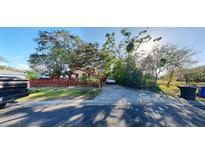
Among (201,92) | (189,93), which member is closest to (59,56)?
(189,93)

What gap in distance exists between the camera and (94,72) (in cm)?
1565

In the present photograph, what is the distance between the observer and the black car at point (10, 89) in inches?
222

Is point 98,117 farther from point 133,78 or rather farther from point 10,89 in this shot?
point 133,78

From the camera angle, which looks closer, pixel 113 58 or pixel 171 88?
pixel 171 88

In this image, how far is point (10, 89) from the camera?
6062mm

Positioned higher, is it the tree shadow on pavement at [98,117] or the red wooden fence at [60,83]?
the red wooden fence at [60,83]

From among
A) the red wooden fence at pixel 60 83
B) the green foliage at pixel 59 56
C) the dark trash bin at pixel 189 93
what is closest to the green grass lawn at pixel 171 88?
the dark trash bin at pixel 189 93

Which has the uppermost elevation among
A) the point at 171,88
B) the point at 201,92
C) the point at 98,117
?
the point at 171,88

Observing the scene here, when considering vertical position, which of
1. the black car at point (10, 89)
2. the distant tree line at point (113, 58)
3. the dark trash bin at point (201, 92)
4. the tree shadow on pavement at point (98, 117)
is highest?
the distant tree line at point (113, 58)

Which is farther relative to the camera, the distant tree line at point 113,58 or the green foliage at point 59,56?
the green foliage at point 59,56

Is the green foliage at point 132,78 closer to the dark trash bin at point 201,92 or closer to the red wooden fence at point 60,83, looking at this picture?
the red wooden fence at point 60,83
